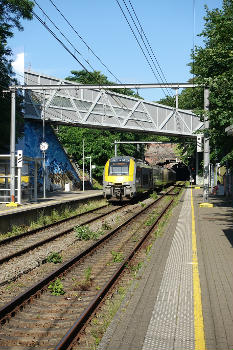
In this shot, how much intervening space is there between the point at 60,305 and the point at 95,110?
104 ft

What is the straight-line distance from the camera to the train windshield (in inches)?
1007

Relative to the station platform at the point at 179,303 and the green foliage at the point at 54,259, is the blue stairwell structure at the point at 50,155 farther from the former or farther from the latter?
the station platform at the point at 179,303

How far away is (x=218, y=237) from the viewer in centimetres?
1304

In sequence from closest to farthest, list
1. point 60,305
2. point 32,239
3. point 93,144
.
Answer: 1. point 60,305
2. point 32,239
3. point 93,144

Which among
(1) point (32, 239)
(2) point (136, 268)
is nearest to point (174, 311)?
(2) point (136, 268)

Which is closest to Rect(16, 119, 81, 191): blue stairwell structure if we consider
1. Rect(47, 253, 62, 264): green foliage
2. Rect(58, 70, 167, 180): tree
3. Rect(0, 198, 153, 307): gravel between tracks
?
Rect(58, 70, 167, 180): tree

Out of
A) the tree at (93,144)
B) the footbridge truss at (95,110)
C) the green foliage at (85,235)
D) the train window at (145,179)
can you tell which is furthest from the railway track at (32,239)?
the tree at (93,144)

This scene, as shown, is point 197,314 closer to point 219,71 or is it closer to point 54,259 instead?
point 54,259

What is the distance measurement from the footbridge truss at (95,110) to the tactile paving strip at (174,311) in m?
26.5

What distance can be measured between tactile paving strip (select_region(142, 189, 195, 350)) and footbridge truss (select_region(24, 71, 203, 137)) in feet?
87.0

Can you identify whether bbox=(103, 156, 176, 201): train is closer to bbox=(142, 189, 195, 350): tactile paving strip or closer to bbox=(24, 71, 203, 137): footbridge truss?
bbox=(24, 71, 203, 137): footbridge truss

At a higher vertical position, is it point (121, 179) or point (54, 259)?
point (121, 179)

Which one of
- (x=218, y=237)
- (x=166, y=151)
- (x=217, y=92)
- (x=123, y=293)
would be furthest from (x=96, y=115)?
(x=166, y=151)

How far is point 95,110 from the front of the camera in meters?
37.6
